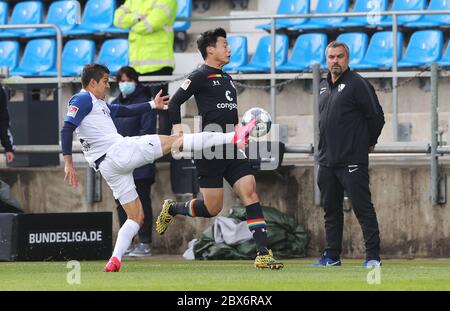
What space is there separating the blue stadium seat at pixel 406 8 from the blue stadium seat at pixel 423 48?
312mm

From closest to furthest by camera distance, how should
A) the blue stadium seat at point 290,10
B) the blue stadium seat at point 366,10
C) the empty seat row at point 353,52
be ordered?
1. the empty seat row at point 353,52
2. the blue stadium seat at point 366,10
3. the blue stadium seat at point 290,10

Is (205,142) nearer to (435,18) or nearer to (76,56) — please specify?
(435,18)

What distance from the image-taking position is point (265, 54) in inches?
730

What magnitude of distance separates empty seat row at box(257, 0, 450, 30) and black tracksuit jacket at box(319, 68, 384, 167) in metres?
4.57

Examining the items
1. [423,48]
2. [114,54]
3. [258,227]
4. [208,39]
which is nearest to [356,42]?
[423,48]

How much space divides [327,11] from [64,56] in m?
4.01

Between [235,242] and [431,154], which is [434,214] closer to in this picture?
[431,154]

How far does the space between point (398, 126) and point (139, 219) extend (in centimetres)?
511

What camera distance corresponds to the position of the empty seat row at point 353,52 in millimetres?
17609

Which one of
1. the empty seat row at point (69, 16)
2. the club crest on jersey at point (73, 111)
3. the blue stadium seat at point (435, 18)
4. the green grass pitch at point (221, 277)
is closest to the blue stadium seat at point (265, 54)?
the empty seat row at point (69, 16)

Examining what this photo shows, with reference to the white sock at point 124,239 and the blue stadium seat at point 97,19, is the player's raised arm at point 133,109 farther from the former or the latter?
the blue stadium seat at point 97,19
